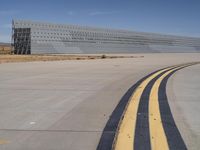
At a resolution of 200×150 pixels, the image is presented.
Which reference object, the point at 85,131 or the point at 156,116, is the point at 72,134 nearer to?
the point at 85,131

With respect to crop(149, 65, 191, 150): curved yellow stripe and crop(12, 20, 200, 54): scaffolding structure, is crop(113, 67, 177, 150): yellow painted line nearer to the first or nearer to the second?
crop(149, 65, 191, 150): curved yellow stripe

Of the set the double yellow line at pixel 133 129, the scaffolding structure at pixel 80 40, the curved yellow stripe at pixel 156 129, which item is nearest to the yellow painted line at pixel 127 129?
the double yellow line at pixel 133 129

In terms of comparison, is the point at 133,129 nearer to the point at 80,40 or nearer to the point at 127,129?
the point at 127,129

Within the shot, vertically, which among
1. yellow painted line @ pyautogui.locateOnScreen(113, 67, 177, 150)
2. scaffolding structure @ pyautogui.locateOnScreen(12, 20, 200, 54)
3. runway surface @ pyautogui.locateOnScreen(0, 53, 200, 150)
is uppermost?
scaffolding structure @ pyautogui.locateOnScreen(12, 20, 200, 54)

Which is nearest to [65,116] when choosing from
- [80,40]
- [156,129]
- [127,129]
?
[127,129]

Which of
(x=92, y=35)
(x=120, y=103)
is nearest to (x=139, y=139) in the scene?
(x=120, y=103)

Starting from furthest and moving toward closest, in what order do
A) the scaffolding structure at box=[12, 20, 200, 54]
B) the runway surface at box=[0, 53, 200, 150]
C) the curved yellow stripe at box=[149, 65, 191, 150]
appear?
the scaffolding structure at box=[12, 20, 200, 54], the runway surface at box=[0, 53, 200, 150], the curved yellow stripe at box=[149, 65, 191, 150]

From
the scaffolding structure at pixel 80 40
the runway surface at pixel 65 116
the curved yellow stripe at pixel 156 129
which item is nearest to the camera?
the curved yellow stripe at pixel 156 129

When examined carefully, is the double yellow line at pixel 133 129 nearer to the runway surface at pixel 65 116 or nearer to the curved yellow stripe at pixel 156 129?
the curved yellow stripe at pixel 156 129

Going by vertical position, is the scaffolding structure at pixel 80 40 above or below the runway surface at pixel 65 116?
above

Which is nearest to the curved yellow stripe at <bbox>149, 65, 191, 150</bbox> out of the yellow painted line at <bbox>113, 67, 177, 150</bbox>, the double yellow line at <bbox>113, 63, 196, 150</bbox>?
the double yellow line at <bbox>113, 63, 196, 150</bbox>

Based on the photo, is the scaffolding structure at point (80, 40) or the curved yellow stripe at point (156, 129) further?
the scaffolding structure at point (80, 40)

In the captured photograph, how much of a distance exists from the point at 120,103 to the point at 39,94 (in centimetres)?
291

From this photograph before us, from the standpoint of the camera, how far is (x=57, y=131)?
20.4 feet
